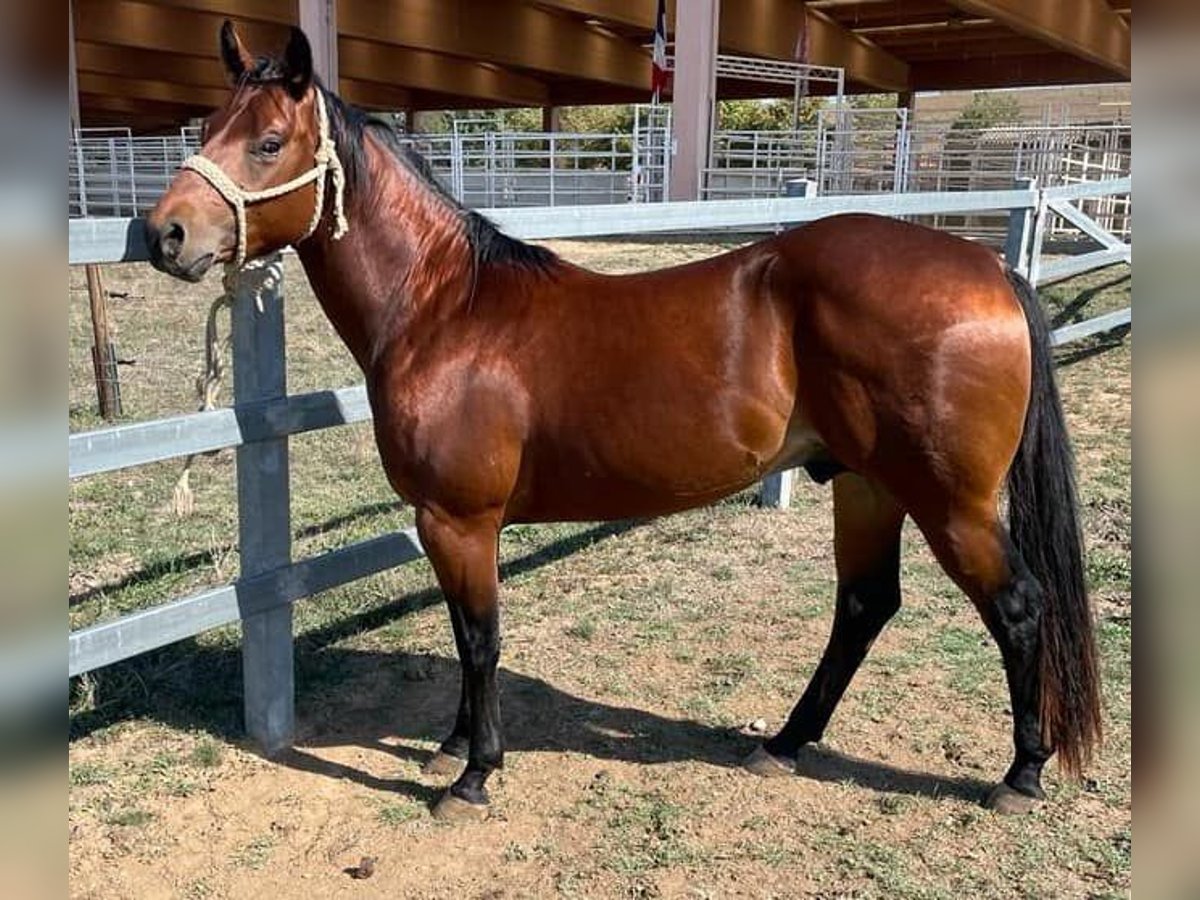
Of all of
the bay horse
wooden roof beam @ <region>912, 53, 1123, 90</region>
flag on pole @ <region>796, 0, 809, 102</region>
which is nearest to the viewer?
the bay horse

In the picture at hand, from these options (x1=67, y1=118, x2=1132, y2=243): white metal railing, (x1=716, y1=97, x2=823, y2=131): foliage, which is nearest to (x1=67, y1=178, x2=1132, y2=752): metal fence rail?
(x1=67, y1=118, x2=1132, y2=243): white metal railing

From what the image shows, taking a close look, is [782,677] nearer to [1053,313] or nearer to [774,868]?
[774,868]

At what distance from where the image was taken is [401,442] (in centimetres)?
262

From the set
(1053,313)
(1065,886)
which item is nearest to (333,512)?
(1065,886)

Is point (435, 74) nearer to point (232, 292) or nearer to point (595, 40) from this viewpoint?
point (595, 40)

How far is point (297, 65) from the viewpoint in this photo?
2.37m

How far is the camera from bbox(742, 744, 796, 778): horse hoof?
114 inches

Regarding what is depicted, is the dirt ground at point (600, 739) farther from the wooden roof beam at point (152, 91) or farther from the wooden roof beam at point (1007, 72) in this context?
the wooden roof beam at point (152, 91)

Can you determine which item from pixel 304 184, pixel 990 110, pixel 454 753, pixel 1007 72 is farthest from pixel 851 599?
pixel 990 110

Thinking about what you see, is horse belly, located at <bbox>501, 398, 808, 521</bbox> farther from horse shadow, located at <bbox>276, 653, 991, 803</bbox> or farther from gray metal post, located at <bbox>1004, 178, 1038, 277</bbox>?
gray metal post, located at <bbox>1004, 178, 1038, 277</bbox>

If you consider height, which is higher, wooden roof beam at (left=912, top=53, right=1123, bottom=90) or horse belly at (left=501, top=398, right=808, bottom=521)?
wooden roof beam at (left=912, top=53, right=1123, bottom=90)

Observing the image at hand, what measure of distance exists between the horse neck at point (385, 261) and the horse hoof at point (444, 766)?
1.16m

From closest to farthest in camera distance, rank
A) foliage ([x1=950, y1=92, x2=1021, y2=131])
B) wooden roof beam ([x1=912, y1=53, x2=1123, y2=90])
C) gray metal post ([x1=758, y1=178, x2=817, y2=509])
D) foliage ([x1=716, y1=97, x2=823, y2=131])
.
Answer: gray metal post ([x1=758, y1=178, x2=817, y2=509]) → wooden roof beam ([x1=912, y1=53, x2=1123, y2=90]) → foliage ([x1=716, y1=97, x2=823, y2=131]) → foliage ([x1=950, y1=92, x2=1021, y2=131])

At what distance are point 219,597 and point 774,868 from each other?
1.66m
